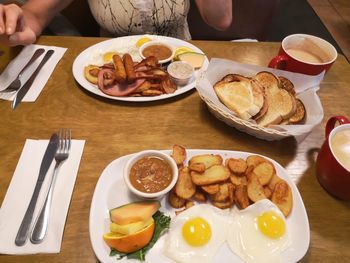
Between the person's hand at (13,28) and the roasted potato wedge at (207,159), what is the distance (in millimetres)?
977

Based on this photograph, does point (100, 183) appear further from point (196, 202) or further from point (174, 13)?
point (174, 13)

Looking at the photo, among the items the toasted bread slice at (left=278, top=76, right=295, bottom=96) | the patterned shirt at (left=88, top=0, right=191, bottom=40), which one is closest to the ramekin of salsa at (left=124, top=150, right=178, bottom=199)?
the toasted bread slice at (left=278, top=76, right=295, bottom=96)

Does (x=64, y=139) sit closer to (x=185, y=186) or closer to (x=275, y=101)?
(x=185, y=186)

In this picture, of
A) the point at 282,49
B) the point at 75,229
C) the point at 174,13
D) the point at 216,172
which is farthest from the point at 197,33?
the point at 75,229

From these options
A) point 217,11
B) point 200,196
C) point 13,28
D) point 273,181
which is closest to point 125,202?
point 200,196

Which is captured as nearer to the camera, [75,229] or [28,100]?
[75,229]

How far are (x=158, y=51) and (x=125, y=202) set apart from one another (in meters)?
0.89

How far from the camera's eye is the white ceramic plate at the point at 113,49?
1.35m

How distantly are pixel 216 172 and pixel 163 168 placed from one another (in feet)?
0.56

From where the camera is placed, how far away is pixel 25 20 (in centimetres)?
153

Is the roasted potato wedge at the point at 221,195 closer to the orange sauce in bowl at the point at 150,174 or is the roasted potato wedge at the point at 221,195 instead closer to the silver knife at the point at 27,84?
the orange sauce in bowl at the point at 150,174

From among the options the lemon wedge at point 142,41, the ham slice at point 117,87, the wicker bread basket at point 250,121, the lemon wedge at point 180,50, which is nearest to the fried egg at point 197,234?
the wicker bread basket at point 250,121

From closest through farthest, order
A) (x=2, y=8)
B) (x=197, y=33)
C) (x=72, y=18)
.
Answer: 1. (x=2, y=8)
2. (x=72, y=18)
3. (x=197, y=33)

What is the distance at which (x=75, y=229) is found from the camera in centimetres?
92
